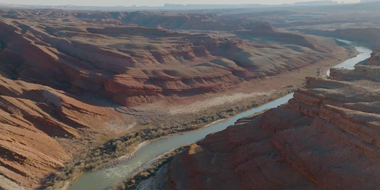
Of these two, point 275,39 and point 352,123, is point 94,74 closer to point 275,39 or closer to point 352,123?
point 352,123

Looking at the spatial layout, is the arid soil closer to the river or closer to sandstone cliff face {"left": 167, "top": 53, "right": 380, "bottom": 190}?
the river

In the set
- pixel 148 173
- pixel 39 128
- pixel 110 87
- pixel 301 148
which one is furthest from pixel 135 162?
pixel 301 148

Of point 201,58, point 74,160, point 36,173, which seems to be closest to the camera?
point 36,173

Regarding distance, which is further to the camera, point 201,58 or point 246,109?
Answer: point 201,58

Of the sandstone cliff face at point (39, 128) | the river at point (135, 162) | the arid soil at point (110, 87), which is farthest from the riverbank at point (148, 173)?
the sandstone cliff face at point (39, 128)

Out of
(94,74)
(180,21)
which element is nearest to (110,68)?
Answer: (94,74)

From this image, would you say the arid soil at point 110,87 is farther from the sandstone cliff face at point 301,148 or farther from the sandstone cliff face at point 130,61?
the sandstone cliff face at point 301,148

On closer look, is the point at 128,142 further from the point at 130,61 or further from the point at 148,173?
the point at 130,61
